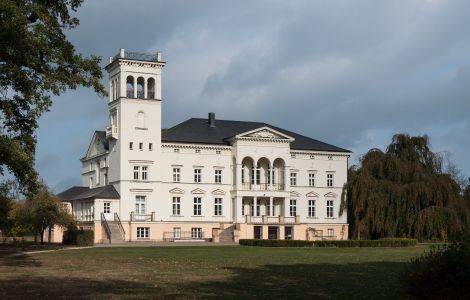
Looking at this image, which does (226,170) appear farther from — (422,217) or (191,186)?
(422,217)

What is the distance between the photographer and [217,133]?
2734 inches

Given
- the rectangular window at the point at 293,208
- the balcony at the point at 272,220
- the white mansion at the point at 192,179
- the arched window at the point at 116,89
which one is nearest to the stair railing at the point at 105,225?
the white mansion at the point at 192,179

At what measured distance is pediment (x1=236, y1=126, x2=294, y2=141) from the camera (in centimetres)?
6750

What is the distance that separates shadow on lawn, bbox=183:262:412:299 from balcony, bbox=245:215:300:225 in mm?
41603

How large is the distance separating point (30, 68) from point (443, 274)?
1418 cm

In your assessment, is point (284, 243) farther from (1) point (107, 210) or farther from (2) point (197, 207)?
(1) point (107, 210)

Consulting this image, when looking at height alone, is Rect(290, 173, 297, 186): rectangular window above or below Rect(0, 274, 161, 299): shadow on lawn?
above

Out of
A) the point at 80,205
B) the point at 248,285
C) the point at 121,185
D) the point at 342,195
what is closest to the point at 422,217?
the point at 342,195

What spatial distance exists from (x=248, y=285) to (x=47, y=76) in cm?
887

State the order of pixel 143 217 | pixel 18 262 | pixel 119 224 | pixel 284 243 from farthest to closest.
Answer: pixel 143 217 < pixel 119 224 < pixel 284 243 < pixel 18 262

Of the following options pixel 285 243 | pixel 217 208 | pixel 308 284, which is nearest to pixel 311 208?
pixel 217 208

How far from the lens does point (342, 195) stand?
69.0m

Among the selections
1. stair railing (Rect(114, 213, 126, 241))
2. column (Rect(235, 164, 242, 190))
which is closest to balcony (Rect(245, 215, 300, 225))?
column (Rect(235, 164, 242, 190))

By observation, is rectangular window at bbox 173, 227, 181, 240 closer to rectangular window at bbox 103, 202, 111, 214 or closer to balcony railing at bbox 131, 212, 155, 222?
balcony railing at bbox 131, 212, 155, 222
